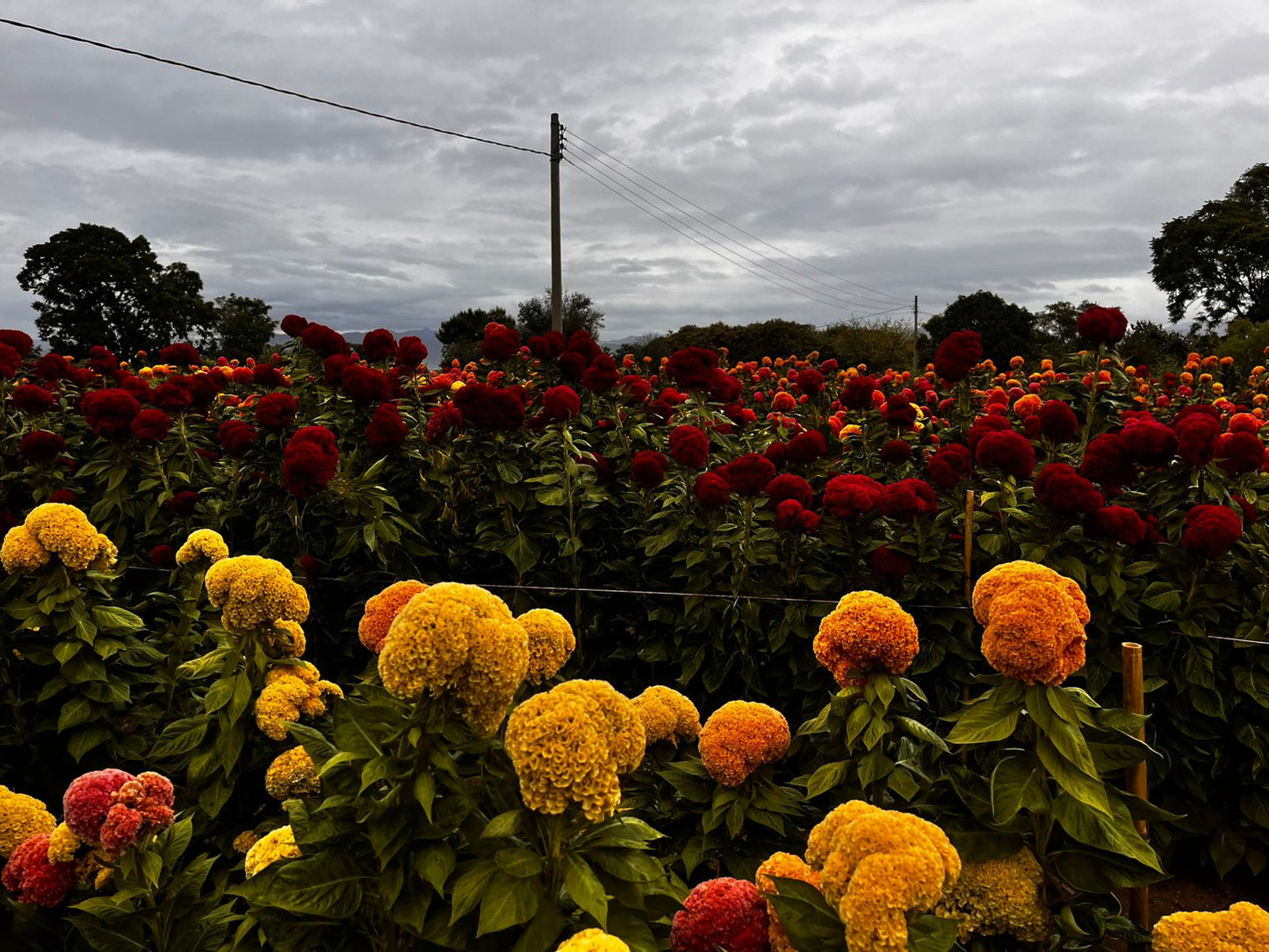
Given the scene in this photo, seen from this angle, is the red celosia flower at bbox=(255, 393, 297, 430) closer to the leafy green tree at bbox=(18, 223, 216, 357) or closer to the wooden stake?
the wooden stake

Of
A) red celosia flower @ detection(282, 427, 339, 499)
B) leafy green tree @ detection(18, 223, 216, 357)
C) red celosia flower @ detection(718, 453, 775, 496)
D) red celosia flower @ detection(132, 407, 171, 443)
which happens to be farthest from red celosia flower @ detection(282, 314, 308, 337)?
leafy green tree @ detection(18, 223, 216, 357)

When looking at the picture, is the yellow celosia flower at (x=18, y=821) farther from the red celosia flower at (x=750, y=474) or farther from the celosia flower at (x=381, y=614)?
the red celosia flower at (x=750, y=474)

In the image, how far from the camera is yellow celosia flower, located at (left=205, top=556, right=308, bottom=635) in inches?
80.8

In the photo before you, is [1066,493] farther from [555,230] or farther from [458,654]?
[555,230]

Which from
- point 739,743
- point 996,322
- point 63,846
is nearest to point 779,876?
point 739,743

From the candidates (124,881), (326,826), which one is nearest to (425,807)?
(326,826)

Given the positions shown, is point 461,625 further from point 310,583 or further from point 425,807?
point 310,583

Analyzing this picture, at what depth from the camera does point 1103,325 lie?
3934 mm

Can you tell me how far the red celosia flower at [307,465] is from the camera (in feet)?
10.8

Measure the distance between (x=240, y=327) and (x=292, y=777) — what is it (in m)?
54.0

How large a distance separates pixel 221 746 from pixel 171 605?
238 centimetres

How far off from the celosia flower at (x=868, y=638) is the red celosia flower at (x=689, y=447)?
172 centimetres

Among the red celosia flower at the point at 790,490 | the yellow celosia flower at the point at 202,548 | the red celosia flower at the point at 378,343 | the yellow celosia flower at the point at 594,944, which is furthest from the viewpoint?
the red celosia flower at the point at 378,343

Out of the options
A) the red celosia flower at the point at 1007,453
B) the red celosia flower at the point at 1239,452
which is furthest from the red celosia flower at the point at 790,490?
the red celosia flower at the point at 1239,452
